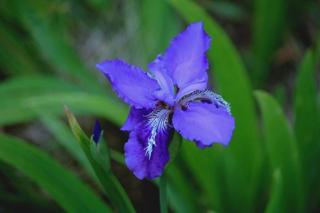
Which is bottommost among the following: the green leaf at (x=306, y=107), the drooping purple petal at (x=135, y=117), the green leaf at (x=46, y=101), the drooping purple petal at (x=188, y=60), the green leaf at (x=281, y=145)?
the drooping purple petal at (x=135, y=117)

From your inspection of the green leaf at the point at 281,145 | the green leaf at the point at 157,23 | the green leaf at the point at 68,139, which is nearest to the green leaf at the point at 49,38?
the green leaf at the point at 157,23

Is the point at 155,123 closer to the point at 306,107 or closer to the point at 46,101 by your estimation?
the point at 306,107

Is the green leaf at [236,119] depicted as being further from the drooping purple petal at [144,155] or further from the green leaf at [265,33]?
the drooping purple petal at [144,155]

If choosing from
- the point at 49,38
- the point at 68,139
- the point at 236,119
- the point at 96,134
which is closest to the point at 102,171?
the point at 96,134

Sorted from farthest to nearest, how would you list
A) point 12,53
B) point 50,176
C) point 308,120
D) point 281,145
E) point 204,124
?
1. point 12,53
2. point 308,120
3. point 281,145
4. point 50,176
5. point 204,124

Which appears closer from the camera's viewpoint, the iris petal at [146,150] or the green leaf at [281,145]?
the iris petal at [146,150]

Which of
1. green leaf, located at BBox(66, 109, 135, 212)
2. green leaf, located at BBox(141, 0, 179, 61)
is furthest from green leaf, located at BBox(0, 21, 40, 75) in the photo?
green leaf, located at BBox(66, 109, 135, 212)
